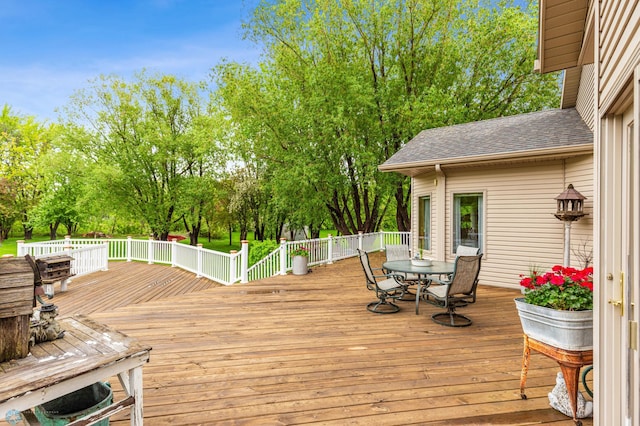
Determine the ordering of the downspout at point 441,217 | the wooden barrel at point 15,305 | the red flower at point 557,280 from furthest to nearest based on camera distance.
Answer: the downspout at point 441,217
the red flower at point 557,280
the wooden barrel at point 15,305

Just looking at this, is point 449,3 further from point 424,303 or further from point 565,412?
point 565,412

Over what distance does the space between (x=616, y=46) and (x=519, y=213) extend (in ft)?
18.3

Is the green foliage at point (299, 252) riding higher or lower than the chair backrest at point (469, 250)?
lower

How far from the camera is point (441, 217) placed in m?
7.43

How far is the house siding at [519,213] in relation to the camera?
20.1 ft

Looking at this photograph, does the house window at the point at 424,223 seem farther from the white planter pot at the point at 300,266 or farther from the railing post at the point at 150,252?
the railing post at the point at 150,252

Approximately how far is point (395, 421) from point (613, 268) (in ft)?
5.54

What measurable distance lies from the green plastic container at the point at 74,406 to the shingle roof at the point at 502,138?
6.79m

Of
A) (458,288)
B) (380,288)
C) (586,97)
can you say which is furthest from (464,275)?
(586,97)

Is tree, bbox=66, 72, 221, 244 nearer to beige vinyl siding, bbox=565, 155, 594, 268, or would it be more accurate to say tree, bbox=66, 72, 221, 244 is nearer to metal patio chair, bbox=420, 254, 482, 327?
metal patio chair, bbox=420, 254, 482, 327

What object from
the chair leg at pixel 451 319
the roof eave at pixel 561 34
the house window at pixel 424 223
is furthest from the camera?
the house window at pixel 424 223

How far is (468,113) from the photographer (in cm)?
1264

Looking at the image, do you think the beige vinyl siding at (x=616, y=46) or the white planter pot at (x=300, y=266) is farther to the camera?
the white planter pot at (x=300, y=266)

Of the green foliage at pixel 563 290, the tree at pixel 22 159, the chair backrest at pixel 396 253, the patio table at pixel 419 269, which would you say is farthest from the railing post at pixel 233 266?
the tree at pixel 22 159
